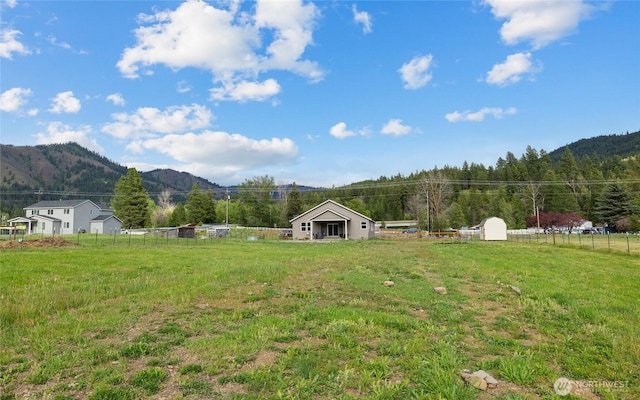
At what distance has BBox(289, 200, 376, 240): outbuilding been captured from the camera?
44625 millimetres

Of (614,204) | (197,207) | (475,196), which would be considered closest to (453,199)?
(475,196)

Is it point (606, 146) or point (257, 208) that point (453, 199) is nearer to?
point (257, 208)

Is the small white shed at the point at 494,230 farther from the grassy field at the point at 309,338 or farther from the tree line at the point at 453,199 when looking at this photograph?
the grassy field at the point at 309,338

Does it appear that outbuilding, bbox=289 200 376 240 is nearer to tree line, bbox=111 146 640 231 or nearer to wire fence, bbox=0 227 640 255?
wire fence, bbox=0 227 640 255

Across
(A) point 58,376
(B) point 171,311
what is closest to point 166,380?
(A) point 58,376

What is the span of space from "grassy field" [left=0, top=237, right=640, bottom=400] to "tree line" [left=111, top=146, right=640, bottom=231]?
49.5 metres

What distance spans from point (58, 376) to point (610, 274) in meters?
16.4

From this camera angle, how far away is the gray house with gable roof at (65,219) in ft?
177

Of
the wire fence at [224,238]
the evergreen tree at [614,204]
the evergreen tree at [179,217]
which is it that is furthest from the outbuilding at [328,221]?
the evergreen tree at [614,204]

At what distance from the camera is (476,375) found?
156 inches

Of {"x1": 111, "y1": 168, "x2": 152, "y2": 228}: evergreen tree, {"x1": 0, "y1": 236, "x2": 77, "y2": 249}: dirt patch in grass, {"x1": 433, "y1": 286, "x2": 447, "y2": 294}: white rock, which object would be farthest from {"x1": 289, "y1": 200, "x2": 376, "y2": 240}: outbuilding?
{"x1": 433, "y1": 286, "x2": 447, "y2": 294}: white rock

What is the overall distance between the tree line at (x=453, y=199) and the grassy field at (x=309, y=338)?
49.5 metres

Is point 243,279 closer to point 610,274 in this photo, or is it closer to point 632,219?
point 610,274

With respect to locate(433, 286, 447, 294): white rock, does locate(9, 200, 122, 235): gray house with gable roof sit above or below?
above
